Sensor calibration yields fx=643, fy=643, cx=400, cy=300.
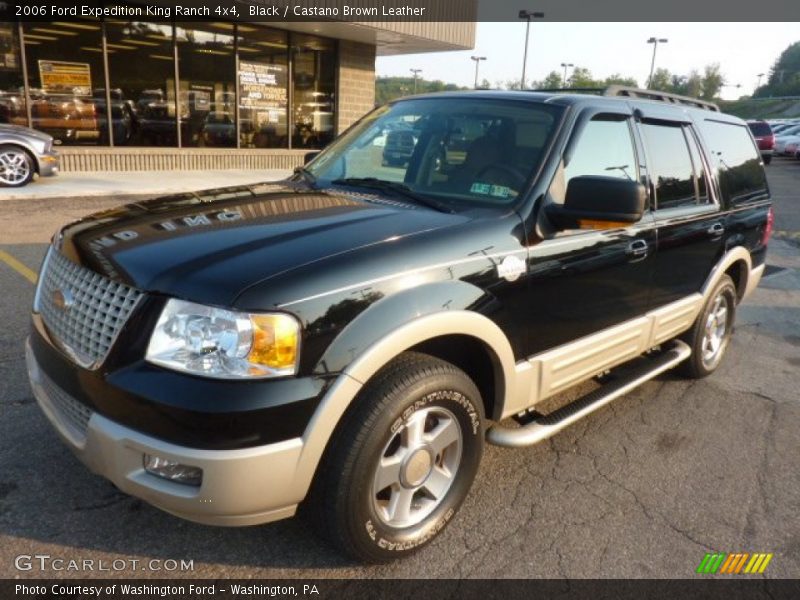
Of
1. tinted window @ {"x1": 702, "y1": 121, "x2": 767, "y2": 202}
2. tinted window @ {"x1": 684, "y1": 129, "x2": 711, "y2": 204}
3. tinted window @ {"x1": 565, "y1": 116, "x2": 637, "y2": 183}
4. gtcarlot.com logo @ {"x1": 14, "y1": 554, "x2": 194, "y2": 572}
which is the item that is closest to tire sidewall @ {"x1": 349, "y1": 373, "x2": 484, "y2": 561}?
gtcarlot.com logo @ {"x1": 14, "y1": 554, "x2": 194, "y2": 572}

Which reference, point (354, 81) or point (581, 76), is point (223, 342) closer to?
point (354, 81)

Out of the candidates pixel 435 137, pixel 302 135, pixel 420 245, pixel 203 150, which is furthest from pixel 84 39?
pixel 420 245

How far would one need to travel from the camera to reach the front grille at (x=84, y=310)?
89.3 inches

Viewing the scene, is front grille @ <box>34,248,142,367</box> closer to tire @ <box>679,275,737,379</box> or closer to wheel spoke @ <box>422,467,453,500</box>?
wheel spoke @ <box>422,467,453,500</box>

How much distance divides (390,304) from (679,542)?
1.74m

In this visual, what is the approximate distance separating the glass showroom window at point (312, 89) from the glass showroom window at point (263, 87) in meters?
0.35

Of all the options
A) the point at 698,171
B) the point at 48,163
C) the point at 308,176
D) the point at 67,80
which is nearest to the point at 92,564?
the point at 308,176

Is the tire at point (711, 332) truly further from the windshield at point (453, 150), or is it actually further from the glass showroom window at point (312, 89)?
the glass showroom window at point (312, 89)

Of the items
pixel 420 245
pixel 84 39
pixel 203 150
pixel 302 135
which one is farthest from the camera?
pixel 302 135

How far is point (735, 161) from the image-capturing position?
15.5 feet

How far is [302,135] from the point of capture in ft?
59.5

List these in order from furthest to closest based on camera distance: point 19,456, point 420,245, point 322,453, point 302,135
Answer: point 302,135 → point 19,456 → point 420,245 → point 322,453

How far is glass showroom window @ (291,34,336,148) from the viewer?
17.1 meters
